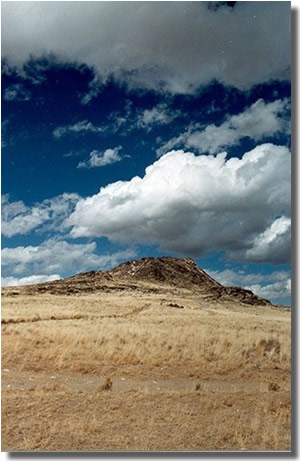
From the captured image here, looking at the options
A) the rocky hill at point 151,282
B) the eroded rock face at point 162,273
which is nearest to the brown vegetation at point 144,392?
the rocky hill at point 151,282

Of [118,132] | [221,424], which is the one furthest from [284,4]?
[221,424]

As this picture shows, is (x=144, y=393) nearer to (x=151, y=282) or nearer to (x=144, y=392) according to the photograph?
(x=144, y=392)

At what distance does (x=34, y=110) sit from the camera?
6.72 metres

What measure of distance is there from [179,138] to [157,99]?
2.16 feet

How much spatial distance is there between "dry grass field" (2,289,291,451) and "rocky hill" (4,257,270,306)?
1122 inches

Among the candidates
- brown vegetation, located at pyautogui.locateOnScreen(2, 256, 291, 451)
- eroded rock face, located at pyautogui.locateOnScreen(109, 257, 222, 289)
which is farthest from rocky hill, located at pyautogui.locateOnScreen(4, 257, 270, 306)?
brown vegetation, located at pyautogui.locateOnScreen(2, 256, 291, 451)

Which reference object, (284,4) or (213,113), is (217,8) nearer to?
(284,4)

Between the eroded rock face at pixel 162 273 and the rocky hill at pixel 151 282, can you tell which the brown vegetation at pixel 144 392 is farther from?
the eroded rock face at pixel 162 273

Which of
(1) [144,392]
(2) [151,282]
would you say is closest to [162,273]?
(2) [151,282]

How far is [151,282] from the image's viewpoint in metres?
69.4

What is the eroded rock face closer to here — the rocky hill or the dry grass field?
the rocky hill

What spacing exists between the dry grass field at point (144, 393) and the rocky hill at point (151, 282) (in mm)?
28505

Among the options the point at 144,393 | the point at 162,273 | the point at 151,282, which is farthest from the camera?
the point at 151,282

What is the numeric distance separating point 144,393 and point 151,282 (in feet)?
206
